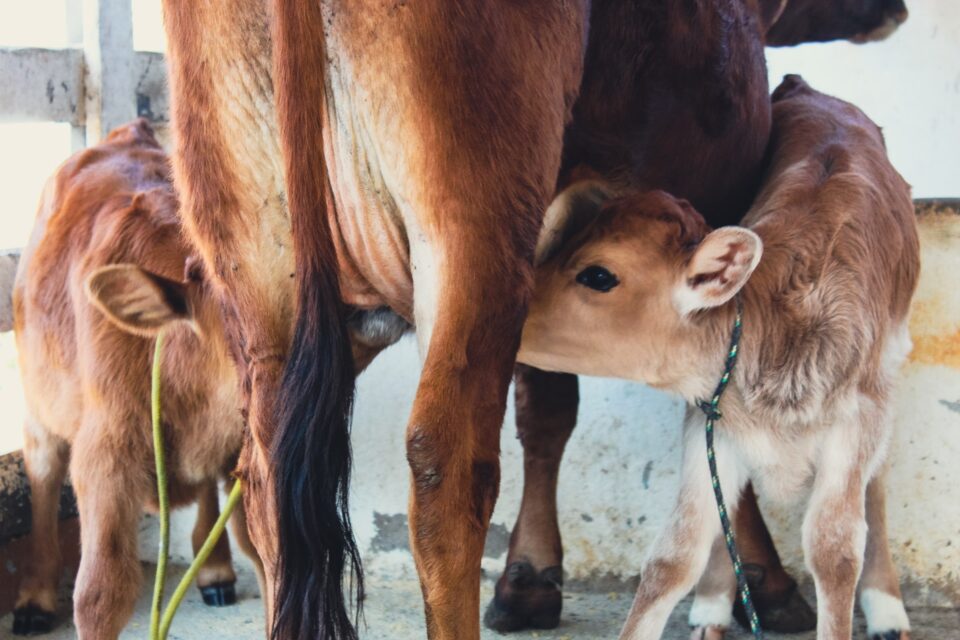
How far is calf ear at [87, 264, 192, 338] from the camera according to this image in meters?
3.36

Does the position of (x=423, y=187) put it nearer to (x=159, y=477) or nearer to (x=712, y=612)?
(x=159, y=477)

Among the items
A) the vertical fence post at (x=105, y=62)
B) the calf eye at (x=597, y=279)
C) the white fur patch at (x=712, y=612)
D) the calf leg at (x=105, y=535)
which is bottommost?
the white fur patch at (x=712, y=612)

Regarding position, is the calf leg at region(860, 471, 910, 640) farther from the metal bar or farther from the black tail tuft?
the metal bar

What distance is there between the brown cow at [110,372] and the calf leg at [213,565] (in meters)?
0.01

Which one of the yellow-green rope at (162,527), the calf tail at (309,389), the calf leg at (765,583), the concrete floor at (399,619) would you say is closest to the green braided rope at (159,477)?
the yellow-green rope at (162,527)

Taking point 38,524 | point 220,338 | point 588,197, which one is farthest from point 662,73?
point 38,524

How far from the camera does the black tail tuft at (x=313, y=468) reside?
2.71 m

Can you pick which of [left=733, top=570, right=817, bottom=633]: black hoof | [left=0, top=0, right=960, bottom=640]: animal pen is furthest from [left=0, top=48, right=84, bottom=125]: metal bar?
[left=733, top=570, right=817, bottom=633]: black hoof

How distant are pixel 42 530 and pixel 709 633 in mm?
2249

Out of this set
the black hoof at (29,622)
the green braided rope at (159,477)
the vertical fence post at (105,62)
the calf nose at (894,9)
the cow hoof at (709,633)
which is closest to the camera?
the green braided rope at (159,477)

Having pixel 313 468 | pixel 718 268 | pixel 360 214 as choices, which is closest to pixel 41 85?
pixel 360 214

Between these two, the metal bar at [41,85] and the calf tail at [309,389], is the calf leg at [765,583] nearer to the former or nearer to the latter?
the calf tail at [309,389]

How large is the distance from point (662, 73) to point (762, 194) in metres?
0.66

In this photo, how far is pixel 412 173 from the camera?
2680 mm
